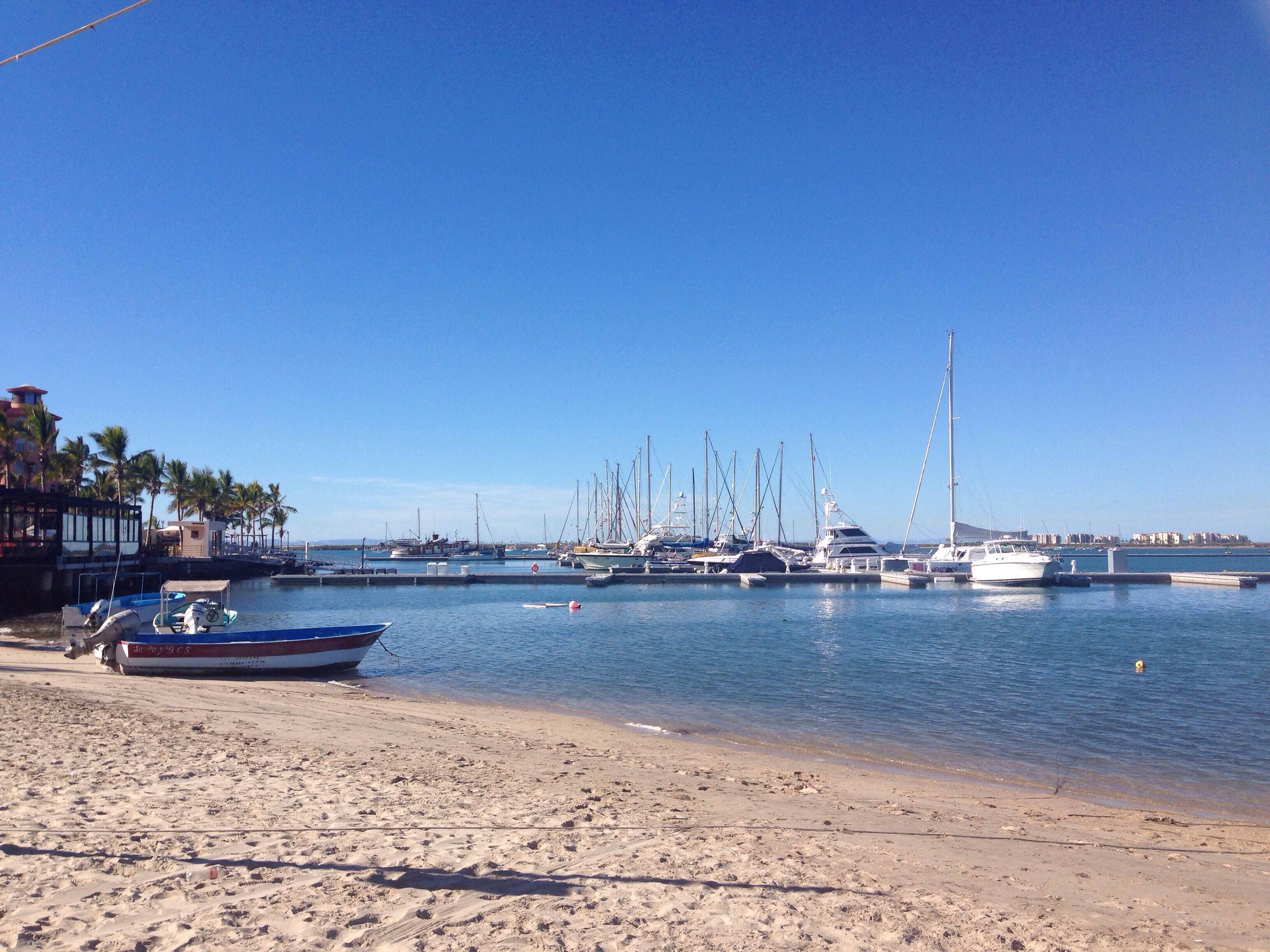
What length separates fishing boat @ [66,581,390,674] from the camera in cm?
2291

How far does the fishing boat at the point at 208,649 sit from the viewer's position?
22.9 m

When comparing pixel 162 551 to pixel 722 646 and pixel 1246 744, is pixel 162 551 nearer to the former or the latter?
pixel 722 646

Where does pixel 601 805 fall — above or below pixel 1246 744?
above

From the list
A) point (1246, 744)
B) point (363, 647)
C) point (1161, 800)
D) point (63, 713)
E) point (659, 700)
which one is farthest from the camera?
point (363, 647)

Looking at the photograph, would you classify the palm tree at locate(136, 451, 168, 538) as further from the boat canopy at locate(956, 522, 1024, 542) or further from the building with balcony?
→ the boat canopy at locate(956, 522, 1024, 542)

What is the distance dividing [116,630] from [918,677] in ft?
79.6

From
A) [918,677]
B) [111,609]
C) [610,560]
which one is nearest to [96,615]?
[111,609]

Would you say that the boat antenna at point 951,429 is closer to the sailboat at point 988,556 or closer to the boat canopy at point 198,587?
the sailboat at point 988,556

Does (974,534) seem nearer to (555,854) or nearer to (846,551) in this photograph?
(846,551)

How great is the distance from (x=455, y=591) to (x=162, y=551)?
25.0 m

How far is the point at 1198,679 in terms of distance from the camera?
24.4 meters

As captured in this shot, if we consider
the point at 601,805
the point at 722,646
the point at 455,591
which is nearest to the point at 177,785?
the point at 601,805

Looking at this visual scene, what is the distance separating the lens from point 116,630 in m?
23.4

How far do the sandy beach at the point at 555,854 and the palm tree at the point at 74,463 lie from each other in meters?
54.9
